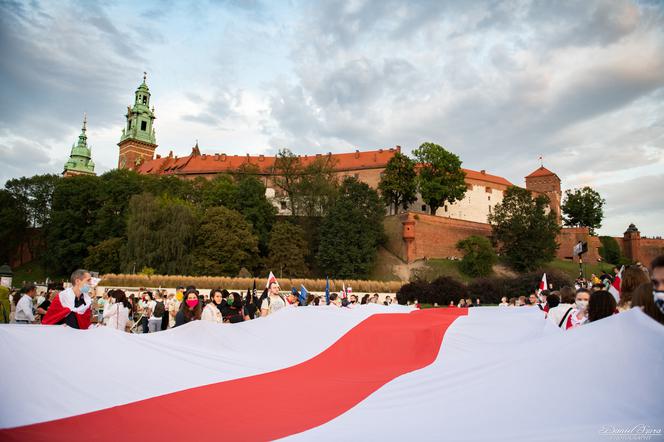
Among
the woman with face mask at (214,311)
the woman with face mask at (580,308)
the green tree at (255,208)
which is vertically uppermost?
the green tree at (255,208)

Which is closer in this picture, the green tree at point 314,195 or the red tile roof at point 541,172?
the green tree at point 314,195

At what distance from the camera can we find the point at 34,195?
66.6m

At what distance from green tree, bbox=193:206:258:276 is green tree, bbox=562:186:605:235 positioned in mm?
58114

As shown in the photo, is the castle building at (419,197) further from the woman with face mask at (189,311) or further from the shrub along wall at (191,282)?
Answer: the woman with face mask at (189,311)

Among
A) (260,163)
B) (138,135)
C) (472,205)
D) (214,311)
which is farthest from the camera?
(138,135)

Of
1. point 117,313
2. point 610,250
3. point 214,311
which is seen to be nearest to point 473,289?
point 214,311

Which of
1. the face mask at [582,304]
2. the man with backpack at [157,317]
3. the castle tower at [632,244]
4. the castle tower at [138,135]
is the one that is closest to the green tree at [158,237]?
the man with backpack at [157,317]

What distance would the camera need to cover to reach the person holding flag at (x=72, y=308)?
250 inches

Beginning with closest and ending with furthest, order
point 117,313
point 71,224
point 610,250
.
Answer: point 117,313 → point 71,224 → point 610,250

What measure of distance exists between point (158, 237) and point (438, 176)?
3845cm

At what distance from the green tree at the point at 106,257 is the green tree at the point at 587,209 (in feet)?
232

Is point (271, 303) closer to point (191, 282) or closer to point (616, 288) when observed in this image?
point (616, 288)

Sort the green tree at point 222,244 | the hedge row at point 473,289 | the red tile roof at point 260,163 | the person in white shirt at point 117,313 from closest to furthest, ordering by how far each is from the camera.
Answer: the person in white shirt at point 117,313, the hedge row at point 473,289, the green tree at point 222,244, the red tile roof at point 260,163

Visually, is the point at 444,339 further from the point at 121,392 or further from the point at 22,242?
the point at 22,242
